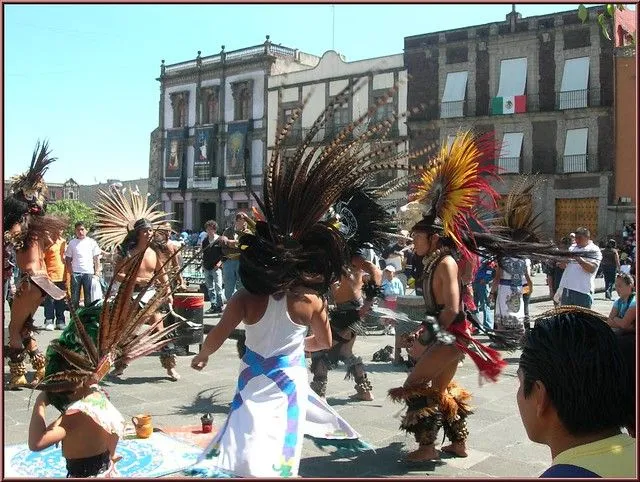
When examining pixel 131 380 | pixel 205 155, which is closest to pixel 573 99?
pixel 205 155

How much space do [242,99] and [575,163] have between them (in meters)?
19.9

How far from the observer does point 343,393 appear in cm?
641

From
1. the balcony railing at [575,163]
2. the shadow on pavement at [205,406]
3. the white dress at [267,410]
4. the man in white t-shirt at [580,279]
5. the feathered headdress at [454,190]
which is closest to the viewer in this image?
the white dress at [267,410]

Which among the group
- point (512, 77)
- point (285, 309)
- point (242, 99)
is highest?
point (242, 99)

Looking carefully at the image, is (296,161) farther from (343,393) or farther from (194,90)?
(194,90)

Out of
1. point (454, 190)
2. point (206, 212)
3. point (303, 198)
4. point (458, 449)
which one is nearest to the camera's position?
point (303, 198)

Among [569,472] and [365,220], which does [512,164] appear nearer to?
[365,220]

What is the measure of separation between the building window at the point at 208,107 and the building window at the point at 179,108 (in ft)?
6.08

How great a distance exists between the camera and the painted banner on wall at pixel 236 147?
3938 centimetres

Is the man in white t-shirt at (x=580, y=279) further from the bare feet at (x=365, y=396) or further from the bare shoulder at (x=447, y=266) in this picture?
the bare shoulder at (x=447, y=266)

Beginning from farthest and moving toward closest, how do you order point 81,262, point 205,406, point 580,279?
point 81,262
point 580,279
point 205,406

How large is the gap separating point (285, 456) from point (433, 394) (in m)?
1.43

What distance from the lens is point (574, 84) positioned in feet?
90.8

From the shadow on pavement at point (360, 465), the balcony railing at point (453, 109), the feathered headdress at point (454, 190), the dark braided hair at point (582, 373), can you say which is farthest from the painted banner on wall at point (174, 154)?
the dark braided hair at point (582, 373)
